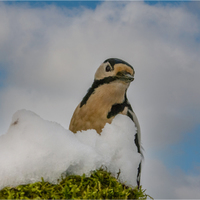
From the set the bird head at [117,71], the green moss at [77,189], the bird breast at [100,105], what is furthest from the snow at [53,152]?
the bird head at [117,71]

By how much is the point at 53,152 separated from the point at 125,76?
1256 mm

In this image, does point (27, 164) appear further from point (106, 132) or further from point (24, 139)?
point (106, 132)

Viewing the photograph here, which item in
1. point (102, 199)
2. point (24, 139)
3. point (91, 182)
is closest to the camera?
point (102, 199)

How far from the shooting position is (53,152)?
1.93 m

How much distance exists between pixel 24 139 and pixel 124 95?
1.36 metres

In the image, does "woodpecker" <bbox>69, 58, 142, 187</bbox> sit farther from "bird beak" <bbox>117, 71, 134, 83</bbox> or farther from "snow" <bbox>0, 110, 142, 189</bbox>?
"snow" <bbox>0, 110, 142, 189</bbox>

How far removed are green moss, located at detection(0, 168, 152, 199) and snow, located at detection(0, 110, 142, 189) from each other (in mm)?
51

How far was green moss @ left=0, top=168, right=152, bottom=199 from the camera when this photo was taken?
1.75 m

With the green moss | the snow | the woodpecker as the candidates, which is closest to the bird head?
the woodpecker

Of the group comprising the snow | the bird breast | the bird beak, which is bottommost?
the snow

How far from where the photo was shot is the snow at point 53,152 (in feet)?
6.24

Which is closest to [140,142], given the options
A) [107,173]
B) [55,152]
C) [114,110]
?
[114,110]

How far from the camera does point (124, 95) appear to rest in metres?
3.04

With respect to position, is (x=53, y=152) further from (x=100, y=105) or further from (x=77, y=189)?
(x=100, y=105)
